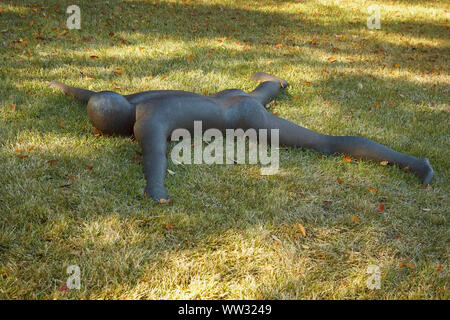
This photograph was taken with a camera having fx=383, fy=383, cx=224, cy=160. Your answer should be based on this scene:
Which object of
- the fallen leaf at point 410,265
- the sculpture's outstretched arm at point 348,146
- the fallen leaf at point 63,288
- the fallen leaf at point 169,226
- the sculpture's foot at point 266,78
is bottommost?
the fallen leaf at point 63,288

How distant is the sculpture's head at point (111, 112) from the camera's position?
10.1 feet

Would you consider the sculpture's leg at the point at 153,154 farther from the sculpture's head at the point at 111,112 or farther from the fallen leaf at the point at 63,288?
the fallen leaf at the point at 63,288

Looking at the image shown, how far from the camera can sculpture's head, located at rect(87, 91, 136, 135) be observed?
10.1ft

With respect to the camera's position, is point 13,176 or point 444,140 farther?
point 444,140

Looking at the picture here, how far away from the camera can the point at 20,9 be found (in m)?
7.27

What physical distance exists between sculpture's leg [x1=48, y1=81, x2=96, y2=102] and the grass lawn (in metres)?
0.08

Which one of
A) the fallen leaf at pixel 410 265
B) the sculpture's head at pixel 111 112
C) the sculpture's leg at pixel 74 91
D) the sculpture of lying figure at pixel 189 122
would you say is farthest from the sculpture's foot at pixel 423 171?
the sculpture's leg at pixel 74 91

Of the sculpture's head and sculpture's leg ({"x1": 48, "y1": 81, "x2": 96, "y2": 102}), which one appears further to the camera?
sculpture's leg ({"x1": 48, "y1": 81, "x2": 96, "y2": 102})

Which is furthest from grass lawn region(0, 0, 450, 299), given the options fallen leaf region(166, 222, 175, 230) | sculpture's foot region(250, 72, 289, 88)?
sculpture's foot region(250, 72, 289, 88)

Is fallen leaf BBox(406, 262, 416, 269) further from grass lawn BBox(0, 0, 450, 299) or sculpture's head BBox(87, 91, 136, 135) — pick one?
sculpture's head BBox(87, 91, 136, 135)

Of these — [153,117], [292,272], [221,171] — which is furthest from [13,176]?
[292,272]

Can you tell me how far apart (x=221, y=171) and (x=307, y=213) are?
807 millimetres

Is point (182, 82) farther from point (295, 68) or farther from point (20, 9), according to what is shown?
point (20, 9)

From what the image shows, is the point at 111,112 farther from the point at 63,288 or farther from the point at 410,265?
the point at 410,265
